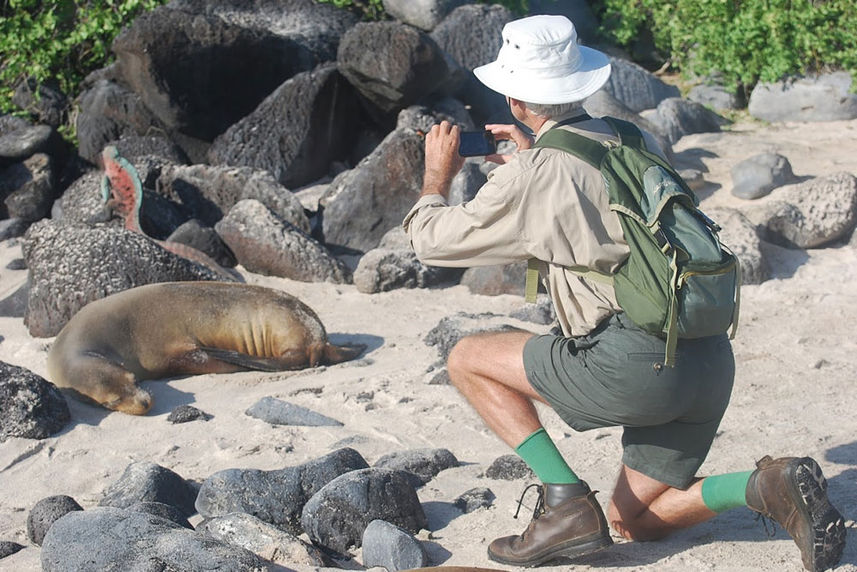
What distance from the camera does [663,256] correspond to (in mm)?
3121

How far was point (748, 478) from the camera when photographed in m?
3.35

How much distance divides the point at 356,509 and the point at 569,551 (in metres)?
0.78

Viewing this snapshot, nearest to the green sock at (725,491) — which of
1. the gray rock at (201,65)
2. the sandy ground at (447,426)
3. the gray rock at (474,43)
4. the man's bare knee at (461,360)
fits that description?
the sandy ground at (447,426)

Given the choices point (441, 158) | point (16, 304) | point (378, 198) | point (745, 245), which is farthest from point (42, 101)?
point (441, 158)

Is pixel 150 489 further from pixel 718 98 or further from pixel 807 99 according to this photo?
pixel 718 98

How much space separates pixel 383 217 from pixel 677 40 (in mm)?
4882

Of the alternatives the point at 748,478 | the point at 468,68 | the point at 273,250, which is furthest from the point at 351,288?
the point at 748,478

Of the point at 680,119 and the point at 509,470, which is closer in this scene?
the point at 509,470

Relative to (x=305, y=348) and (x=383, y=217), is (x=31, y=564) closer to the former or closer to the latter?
(x=305, y=348)

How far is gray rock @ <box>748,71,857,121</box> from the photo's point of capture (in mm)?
10234

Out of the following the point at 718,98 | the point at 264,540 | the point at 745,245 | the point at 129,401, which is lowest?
the point at 718,98

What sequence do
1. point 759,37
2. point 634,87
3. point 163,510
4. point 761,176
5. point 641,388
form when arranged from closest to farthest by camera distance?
1. point 641,388
2. point 163,510
3. point 761,176
4. point 759,37
5. point 634,87

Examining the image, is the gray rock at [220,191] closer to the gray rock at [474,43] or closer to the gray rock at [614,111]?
the gray rock at [474,43]

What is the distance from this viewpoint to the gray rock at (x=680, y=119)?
32.4 ft
